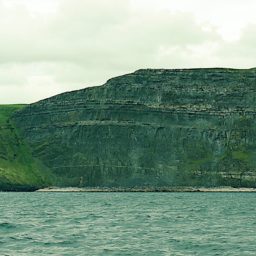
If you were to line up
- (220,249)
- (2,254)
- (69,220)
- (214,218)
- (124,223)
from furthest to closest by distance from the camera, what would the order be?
1. (214,218)
2. (69,220)
3. (124,223)
4. (220,249)
5. (2,254)

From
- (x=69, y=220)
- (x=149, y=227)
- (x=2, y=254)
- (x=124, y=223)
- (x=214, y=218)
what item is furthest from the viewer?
(x=214, y=218)

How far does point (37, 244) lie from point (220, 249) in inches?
662

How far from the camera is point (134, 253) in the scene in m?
60.8

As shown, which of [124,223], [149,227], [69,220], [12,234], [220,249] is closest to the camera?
[220,249]

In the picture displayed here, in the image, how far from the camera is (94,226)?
8631 centimetres

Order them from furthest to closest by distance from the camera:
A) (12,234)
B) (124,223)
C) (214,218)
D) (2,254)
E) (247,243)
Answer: (214,218)
(124,223)
(12,234)
(247,243)
(2,254)

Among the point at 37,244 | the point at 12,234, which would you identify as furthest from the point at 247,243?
the point at 12,234

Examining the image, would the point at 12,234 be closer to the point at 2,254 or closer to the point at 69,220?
the point at 2,254

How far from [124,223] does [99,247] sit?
2813 cm

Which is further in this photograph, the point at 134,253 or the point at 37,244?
the point at 37,244

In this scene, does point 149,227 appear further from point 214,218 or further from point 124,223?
point 214,218

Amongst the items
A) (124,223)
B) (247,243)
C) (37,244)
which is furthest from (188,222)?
(37,244)

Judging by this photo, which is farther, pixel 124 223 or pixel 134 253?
pixel 124 223

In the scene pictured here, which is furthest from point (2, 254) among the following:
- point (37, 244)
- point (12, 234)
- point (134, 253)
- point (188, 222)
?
point (188, 222)
